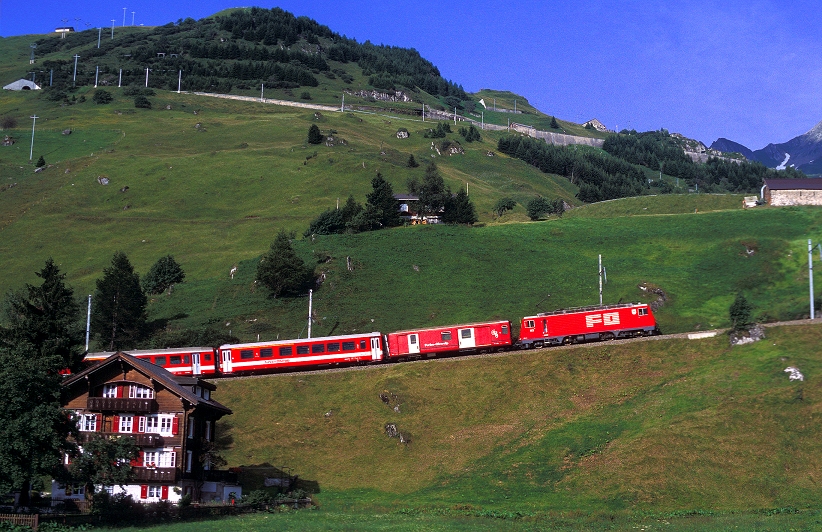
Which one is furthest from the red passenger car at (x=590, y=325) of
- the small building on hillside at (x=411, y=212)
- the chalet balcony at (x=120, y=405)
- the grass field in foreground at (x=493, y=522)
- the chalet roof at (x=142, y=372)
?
the small building on hillside at (x=411, y=212)

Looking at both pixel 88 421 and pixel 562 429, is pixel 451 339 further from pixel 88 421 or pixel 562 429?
pixel 88 421

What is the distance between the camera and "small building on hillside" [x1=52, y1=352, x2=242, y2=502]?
5172 cm

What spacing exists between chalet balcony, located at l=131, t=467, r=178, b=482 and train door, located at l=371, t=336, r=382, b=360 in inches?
1159

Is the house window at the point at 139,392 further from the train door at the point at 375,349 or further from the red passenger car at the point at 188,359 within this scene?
the train door at the point at 375,349

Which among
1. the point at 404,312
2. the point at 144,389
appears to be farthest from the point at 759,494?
the point at 404,312

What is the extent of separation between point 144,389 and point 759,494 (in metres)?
36.3

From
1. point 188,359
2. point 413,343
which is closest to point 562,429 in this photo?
point 413,343

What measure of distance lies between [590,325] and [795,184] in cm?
6576

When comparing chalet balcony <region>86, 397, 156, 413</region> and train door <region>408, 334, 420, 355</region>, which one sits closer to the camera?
chalet balcony <region>86, 397, 156, 413</region>

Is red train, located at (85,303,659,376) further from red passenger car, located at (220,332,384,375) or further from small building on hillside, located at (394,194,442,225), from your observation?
small building on hillside, located at (394,194,442,225)

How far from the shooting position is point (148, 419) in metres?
Result: 53.2

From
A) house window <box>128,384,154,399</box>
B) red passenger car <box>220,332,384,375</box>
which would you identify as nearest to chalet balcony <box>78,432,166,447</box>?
house window <box>128,384,154,399</box>

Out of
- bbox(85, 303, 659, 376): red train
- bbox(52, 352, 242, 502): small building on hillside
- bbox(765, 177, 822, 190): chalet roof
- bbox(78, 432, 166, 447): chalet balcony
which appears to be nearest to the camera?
bbox(78, 432, 166, 447): chalet balcony

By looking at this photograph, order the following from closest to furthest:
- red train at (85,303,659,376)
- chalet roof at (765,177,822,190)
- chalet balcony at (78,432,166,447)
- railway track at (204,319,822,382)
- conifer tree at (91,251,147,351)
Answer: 1. chalet balcony at (78,432,166,447)
2. railway track at (204,319,822,382)
3. red train at (85,303,659,376)
4. conifer tree at (91,251,147,351)
5. chalet roof at (765,177,822,190)
